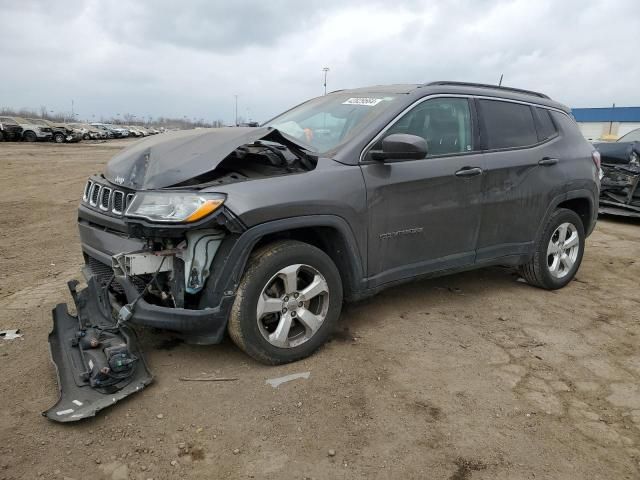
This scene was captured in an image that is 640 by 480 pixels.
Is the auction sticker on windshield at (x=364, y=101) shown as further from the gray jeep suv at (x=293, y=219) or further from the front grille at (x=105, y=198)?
the front grille at (x=105, y=198)

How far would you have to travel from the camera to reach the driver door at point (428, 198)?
3557mm

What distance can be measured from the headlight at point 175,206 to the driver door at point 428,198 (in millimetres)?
1128

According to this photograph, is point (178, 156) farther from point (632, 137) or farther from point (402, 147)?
point (632, 137)

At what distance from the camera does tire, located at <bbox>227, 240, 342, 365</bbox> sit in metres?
3.04

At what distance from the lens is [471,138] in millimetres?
4129

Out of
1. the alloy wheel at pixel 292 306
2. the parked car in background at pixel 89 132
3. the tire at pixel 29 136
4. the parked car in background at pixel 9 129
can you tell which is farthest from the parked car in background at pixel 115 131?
the alloy wheel at pixel 292 306

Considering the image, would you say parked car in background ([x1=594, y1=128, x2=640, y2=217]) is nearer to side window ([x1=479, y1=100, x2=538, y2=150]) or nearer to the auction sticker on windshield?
side window ([x1=479, y1=100, x2=538, y2=150])

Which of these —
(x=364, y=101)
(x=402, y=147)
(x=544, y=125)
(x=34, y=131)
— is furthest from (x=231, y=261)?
(x=34, y=131)

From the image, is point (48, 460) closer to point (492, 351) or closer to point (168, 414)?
point (168, 414)

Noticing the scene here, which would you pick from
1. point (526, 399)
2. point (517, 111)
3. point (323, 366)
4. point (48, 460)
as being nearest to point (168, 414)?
point (48, 460)

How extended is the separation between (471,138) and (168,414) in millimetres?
3012

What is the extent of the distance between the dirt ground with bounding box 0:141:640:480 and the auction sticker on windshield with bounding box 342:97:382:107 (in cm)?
166

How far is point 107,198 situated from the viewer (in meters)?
3.46

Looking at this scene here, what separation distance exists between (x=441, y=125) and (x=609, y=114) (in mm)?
56336
